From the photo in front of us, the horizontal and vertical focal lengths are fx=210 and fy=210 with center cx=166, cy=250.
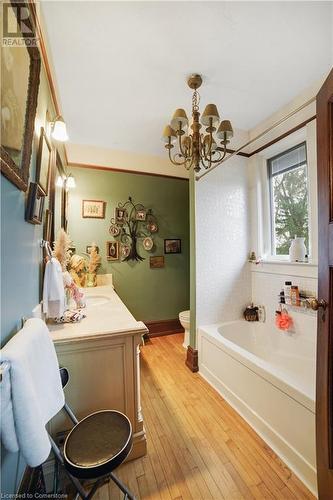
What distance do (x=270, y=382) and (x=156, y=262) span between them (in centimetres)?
217

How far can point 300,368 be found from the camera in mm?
1999

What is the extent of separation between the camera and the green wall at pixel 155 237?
2939mm

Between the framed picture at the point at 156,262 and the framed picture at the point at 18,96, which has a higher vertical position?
the framed picture at the point at 18,96

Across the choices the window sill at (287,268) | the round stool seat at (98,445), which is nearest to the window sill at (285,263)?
the window sill at (287,268)

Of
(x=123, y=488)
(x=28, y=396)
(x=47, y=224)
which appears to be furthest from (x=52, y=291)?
(x=123, y=488)

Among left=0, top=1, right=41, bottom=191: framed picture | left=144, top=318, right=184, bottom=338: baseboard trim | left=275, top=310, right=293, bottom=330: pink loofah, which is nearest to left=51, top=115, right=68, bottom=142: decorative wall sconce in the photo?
left=0, top=1, right=41, bottom=191: framed picture

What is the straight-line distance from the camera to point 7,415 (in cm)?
54

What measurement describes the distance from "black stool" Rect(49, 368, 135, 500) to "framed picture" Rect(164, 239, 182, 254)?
2.44 metres

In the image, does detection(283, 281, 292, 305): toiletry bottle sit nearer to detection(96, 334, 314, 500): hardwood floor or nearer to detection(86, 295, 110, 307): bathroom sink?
detection(96, 334, 314, 500): hardwood floor

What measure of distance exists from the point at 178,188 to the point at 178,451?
316 cm

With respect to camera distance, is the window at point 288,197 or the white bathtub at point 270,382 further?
the window at point 288,197

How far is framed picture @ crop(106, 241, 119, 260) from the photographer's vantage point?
3.01 meters

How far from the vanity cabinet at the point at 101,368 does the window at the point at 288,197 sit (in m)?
1.92

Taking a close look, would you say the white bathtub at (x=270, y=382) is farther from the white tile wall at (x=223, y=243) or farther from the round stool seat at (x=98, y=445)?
the round stool seat at (x=98, y=445)
